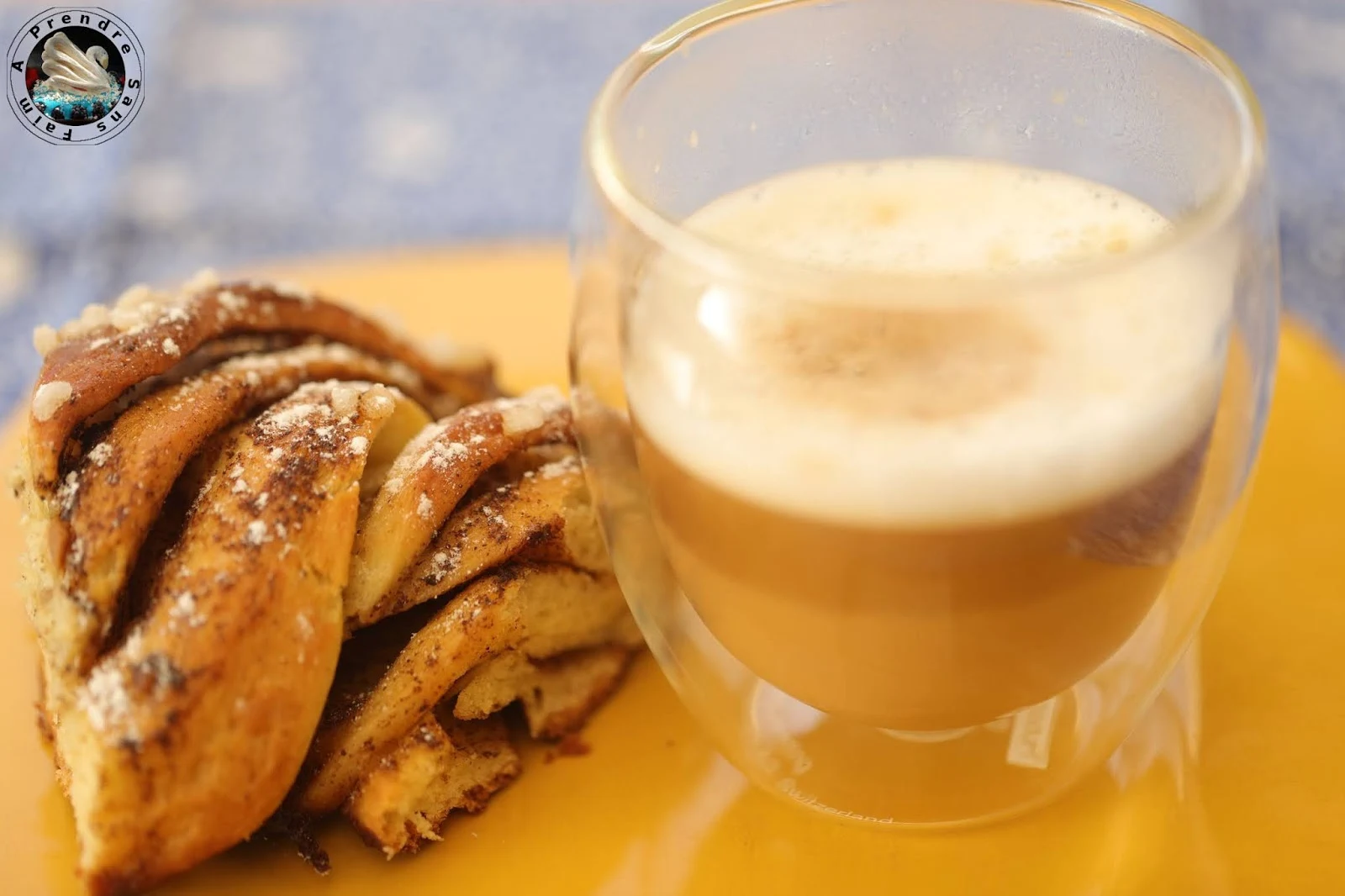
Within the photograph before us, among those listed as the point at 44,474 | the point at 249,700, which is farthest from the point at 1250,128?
the point at 44,474

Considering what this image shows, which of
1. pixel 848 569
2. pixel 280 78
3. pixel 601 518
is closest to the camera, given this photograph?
pixel 848 569

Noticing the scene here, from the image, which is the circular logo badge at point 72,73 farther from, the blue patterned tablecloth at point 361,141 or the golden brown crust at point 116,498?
the golden brown crust at point 116,498

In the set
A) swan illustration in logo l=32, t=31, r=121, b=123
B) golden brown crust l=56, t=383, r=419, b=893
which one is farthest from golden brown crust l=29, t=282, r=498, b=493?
swan illustration in logo l=32, t=31, r=121, b=123

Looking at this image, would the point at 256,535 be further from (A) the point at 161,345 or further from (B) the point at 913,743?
(B) the point at 913,743

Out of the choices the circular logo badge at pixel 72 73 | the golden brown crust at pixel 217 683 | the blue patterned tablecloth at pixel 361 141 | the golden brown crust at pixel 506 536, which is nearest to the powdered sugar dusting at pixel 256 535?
the golden brown crust at pixel 217 683

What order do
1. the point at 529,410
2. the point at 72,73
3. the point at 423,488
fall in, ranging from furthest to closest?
the point at 72,73
the point at 529,410
the point at 423,488

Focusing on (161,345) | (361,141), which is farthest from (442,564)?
(361,141)

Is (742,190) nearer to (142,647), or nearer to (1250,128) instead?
(1250,128)
